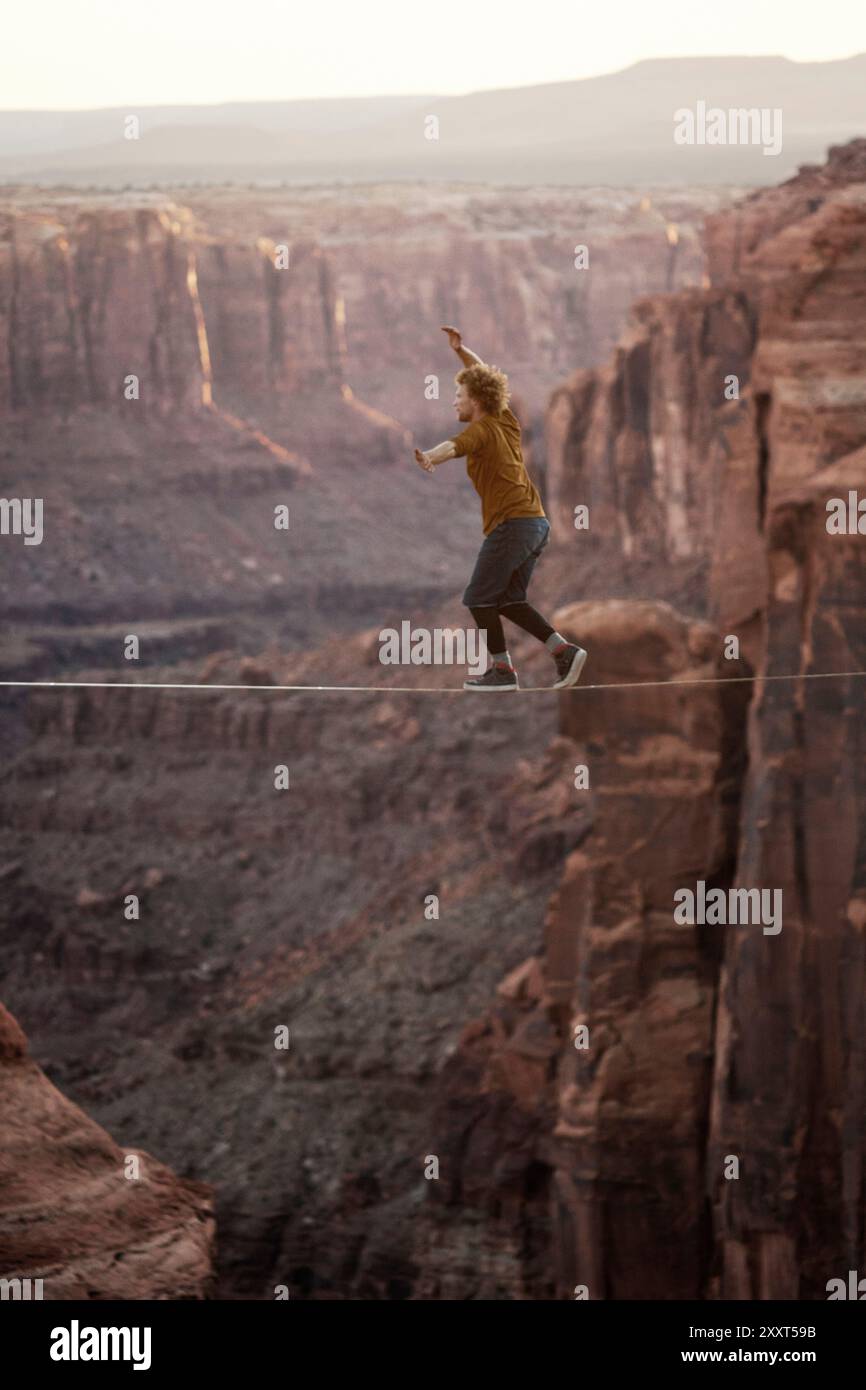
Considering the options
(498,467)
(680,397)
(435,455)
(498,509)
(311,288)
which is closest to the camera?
Result: (435,455)

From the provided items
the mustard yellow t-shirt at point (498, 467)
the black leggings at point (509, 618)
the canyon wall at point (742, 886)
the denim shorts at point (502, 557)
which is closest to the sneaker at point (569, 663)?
the black leggings at point (509, 618)

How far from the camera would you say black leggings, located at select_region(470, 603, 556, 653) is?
59.5 feet

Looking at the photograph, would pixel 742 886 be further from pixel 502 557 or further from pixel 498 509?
pixel 498 509

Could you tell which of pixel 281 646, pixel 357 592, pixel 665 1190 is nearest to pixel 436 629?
pixel 281 646

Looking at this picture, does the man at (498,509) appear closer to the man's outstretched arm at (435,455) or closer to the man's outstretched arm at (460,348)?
the man's outstretched arm at (460,348)

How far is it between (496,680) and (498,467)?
68.1 inches

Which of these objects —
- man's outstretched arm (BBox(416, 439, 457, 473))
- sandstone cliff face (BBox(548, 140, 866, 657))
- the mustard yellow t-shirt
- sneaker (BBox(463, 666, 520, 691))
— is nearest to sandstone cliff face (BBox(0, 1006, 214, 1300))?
man's outstretched arm (BBox(416, 439, 457, 473))

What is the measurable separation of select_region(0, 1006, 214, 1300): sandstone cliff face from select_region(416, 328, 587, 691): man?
5.04 m

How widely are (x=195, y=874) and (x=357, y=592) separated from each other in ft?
146

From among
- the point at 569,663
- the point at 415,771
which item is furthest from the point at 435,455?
the point at 415,771

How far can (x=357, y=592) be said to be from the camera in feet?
376

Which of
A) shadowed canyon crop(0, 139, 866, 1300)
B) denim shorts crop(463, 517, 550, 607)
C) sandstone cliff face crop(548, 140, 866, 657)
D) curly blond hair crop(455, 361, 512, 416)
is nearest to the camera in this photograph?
curly blond hair crop(455, 361, 512, 416)

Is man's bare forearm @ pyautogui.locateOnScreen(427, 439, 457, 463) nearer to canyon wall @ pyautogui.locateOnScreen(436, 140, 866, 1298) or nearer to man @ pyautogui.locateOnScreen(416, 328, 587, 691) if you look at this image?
man @ pyautogui.locateOnScreen(416, 328, 587, 691)

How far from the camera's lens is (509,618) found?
60.3ft
